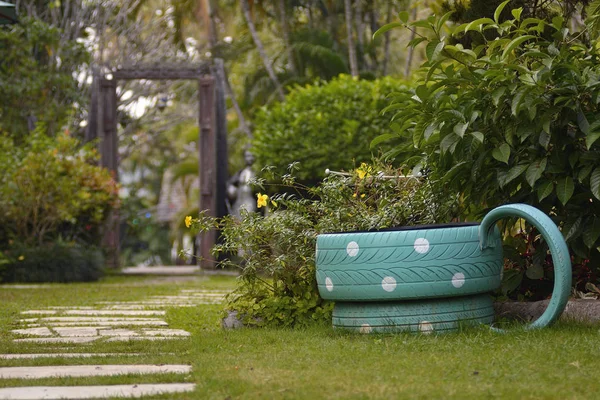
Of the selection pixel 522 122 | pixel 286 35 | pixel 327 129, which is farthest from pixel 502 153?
pixel 286 35

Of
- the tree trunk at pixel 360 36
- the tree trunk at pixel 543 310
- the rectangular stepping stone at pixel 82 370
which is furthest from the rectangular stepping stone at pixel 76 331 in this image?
the tree trunk at pixel 360 36

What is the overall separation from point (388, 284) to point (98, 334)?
1.92 metres

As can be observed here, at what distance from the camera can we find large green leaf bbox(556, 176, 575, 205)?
181 inches

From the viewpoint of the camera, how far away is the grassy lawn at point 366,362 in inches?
122

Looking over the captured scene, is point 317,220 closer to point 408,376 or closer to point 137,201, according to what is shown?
point 408,376

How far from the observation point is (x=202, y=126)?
47.4 ft

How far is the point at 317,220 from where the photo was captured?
5.70 metres

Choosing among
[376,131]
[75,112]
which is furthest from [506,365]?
[75,112]

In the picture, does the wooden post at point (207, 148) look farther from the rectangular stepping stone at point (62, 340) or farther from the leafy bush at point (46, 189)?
the rectangular stepping stone at point (62, 340)

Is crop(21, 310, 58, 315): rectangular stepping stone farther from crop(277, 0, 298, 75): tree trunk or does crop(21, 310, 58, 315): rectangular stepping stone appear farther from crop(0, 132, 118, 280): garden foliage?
crop(277, 0, 298, 75): tree trunk

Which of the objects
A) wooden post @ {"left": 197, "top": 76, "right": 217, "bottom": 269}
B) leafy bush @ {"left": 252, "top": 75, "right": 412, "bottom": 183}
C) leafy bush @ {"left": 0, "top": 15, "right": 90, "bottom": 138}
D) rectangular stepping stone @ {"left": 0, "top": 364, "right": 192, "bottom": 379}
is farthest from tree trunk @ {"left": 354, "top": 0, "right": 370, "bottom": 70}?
rectangular stepping stone @ {"left": 0, "top": 364, "right": 192, "bottom": 379}

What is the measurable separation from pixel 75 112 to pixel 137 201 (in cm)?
263

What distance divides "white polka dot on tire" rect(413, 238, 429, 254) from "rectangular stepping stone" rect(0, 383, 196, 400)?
1.63 m

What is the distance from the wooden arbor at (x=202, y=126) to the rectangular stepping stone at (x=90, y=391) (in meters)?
10.5
